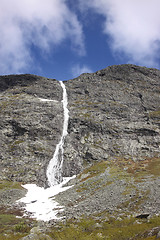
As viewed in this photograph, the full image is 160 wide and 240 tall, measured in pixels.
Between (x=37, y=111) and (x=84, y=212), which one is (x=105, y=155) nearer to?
(x=37, y=111)

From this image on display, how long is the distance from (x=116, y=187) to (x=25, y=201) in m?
25.2

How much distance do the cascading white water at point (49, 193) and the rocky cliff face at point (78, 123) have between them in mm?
2495

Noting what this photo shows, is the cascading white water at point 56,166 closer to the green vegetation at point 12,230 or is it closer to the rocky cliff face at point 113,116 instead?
the rocky cliff face at point 113,116

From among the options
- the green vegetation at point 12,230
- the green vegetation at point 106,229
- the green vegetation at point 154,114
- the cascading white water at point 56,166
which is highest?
the green vegetation at point 154,114

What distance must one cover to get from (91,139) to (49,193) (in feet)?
124

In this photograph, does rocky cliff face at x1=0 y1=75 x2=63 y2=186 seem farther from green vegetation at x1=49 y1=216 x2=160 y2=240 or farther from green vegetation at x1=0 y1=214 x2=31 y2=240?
green vegetation at x1=49 y1=216 x2=160 y2=240

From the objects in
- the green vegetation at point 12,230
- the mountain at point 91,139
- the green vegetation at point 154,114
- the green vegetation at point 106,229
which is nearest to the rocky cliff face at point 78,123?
the mountain at point 91,139

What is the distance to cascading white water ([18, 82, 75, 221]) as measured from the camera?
38.9 m

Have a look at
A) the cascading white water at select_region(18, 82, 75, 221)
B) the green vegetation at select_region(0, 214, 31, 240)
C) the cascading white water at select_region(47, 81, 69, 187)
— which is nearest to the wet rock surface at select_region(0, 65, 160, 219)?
the cascading white water at select_region(47, 81, 69, 187)

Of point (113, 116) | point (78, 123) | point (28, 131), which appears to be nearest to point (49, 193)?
point (28, 131)

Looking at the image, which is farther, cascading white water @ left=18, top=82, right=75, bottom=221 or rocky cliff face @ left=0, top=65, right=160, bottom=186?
rocky cliff face @ left=0, top=65, right=160, bottom=186

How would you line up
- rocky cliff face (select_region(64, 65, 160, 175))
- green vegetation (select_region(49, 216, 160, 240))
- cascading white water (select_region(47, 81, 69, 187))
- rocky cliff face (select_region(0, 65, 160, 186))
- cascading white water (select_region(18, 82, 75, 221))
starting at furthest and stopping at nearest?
rocky cliff face (select_region(64, 65, 160, 175)) < rocky cliff face (select_region(0, 65, 160, 186)) < cascading white water (select_region(47, 81, 69, 187)) < cascading white water (select_region(18, 82, 75, 221)) < green vegetation (select_region(49, 216, 160, 240))

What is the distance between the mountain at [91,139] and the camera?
145ft

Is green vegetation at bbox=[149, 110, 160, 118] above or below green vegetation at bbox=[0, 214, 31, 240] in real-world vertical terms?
above
